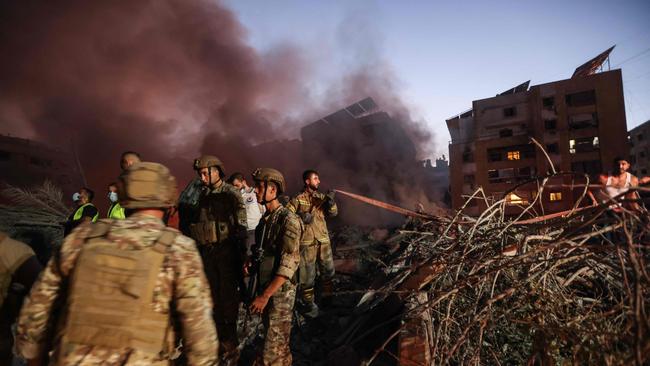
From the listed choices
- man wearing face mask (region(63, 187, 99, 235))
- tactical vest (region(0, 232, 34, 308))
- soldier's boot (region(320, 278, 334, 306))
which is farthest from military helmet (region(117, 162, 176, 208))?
soldier's boot (region(320, 278, 334, 306))

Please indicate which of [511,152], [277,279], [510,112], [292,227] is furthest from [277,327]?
[510,112]

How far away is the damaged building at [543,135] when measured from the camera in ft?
78.6

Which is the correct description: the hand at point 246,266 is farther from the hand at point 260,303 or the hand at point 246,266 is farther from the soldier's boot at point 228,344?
the hand at point 260,303

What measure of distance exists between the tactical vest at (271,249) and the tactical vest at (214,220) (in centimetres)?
83

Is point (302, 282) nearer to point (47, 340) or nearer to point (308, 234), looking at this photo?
point (308, 234)

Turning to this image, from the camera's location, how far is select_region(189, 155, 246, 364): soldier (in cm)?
340

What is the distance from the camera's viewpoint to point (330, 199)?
17.7 ft

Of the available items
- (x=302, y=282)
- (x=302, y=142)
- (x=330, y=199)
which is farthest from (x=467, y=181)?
(x=302, y=282)

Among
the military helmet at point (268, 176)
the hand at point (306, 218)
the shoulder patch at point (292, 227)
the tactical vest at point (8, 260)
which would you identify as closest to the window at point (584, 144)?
the hand at point (306, 218)

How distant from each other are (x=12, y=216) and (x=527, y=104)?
32.3 meters

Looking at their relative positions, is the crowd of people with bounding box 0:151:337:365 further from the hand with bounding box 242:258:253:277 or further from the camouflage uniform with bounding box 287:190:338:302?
the camouflage uniform with bounding box 287:190:338:302

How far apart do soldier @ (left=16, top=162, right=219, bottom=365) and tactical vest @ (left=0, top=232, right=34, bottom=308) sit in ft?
1.98

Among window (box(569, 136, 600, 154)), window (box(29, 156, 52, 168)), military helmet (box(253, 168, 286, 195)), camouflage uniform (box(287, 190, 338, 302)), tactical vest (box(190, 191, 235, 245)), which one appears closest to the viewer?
military helmet (box(253, 168, 286, 195))

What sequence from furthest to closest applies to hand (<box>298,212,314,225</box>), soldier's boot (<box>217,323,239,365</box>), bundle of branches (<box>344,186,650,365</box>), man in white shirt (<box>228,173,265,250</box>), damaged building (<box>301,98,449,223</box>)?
damaged building (<box>301,98,449,223</box>) → man in white shirt (<box>228,173,265,250</box>) → hand (<box>298,212,314,225</box>) → soldier's boot (<box>217,323,239,365</box>) → bundle of branches (<box>344,186,650,365</box>)
